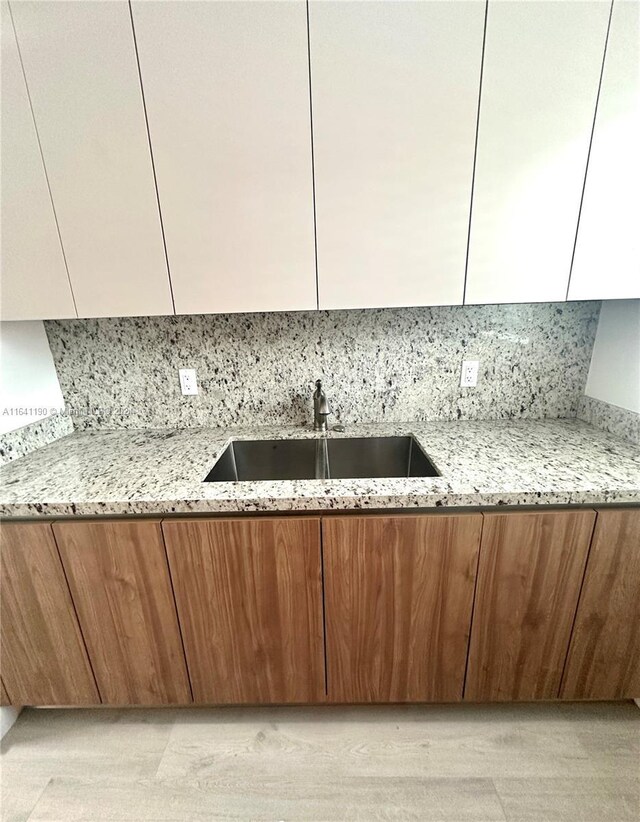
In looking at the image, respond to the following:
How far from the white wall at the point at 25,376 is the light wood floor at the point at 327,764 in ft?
3.98

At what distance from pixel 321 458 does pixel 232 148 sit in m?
1.16

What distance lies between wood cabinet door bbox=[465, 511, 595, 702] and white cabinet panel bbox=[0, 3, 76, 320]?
1.66m

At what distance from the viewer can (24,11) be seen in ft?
3.19

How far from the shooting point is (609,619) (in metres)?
1.12

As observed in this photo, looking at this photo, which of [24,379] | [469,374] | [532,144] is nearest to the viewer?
[532,144]

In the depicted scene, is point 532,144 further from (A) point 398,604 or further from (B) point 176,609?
(B) point 176,609

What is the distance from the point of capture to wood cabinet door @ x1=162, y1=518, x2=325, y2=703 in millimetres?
1055

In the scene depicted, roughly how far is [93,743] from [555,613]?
1725 millimetres

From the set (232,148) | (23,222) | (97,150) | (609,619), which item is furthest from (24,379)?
(609,619)

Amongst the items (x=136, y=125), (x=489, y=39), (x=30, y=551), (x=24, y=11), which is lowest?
(x=30, y=551)

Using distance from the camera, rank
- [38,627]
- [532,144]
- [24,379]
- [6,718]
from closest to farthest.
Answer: [532,144], [38,627], [6,718], [24,379]

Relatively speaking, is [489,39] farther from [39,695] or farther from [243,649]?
[39,695]

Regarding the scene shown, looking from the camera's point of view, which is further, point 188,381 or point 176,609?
point 188,381

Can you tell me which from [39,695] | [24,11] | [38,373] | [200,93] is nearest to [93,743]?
[39,695]
